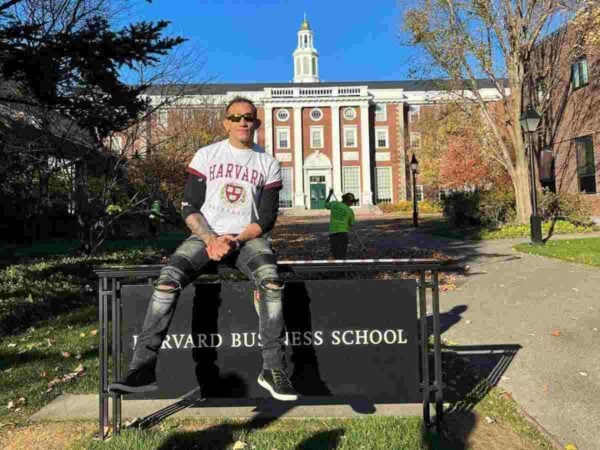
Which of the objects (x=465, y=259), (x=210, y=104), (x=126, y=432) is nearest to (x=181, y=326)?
(x=126, y=432)

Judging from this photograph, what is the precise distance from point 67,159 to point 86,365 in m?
9.01

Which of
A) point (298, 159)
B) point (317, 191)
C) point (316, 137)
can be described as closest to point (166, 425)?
point (317, 191)

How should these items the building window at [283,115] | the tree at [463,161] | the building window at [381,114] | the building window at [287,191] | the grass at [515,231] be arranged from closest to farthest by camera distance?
1. the grass at [515,231]
2. the tree at [463,161]
3. the building window at [287,191]
4. the building window at [283,115]
5. the building window at [381,114]

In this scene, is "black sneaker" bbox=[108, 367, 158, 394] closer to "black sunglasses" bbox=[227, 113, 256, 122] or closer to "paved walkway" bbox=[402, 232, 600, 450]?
"black sunglasses" bbox=[227, 113, 256, 122]

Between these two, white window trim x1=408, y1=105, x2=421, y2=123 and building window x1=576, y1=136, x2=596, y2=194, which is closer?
building window x1=576, y1=136, x2=596, y2=194

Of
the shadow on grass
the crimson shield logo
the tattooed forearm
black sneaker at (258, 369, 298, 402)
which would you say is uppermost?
the crimson shield logo

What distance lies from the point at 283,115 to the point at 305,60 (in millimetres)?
21301

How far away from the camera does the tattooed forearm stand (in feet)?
9.67

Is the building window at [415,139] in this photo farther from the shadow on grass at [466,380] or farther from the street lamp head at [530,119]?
the shadow on grass at [466,380]

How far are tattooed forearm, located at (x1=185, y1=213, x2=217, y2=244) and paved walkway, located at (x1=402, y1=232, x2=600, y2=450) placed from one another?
8.48 ft

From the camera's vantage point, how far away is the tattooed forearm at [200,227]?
2.95 meters

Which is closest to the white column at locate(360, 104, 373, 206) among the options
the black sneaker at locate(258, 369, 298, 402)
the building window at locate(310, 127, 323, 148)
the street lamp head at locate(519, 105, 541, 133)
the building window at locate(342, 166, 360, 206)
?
the building window at locate(342, 166, 360, 206)

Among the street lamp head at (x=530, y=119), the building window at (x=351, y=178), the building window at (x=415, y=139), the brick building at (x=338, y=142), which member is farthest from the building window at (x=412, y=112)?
the street lamp head at (x=530, y=119)

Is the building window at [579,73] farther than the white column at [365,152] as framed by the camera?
No
